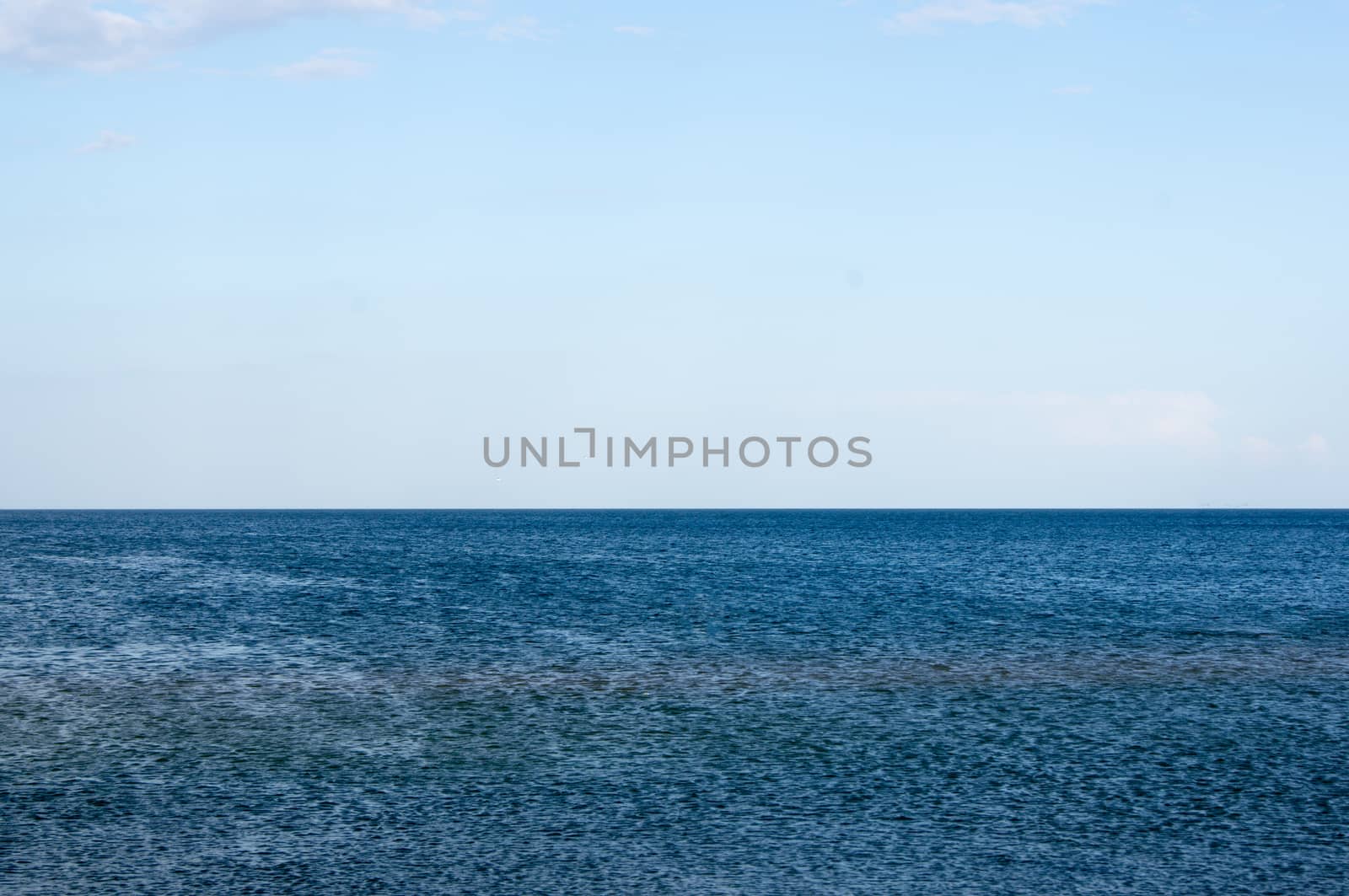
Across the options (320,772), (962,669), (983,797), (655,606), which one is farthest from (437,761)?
(655,606)

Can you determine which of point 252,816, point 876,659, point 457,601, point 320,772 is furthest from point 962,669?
point 457,601

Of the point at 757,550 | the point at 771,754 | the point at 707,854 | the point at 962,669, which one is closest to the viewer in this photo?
the point at 707,854

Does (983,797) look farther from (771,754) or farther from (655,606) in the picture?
(655,606)

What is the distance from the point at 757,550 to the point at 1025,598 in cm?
6886

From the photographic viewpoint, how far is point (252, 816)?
21.7 meters

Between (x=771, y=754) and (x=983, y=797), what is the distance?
4.98 meters

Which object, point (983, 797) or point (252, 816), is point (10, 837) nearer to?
point (252, 816)

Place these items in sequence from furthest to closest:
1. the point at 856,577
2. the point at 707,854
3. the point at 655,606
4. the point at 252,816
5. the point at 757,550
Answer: the point at 757,550, the point at 856,577, the point at 655,606, the point at 252,816, the point at 707,854

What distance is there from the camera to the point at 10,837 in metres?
20.2

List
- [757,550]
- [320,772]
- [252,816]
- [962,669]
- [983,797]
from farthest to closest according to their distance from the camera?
[757,550] < [962,669] < [320,772] < [983,797] < [252,816]

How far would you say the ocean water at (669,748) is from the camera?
19062 mm

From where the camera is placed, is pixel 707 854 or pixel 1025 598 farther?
pixel 1025 598

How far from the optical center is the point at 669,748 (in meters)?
27.3

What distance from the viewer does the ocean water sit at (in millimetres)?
Result: 19062
